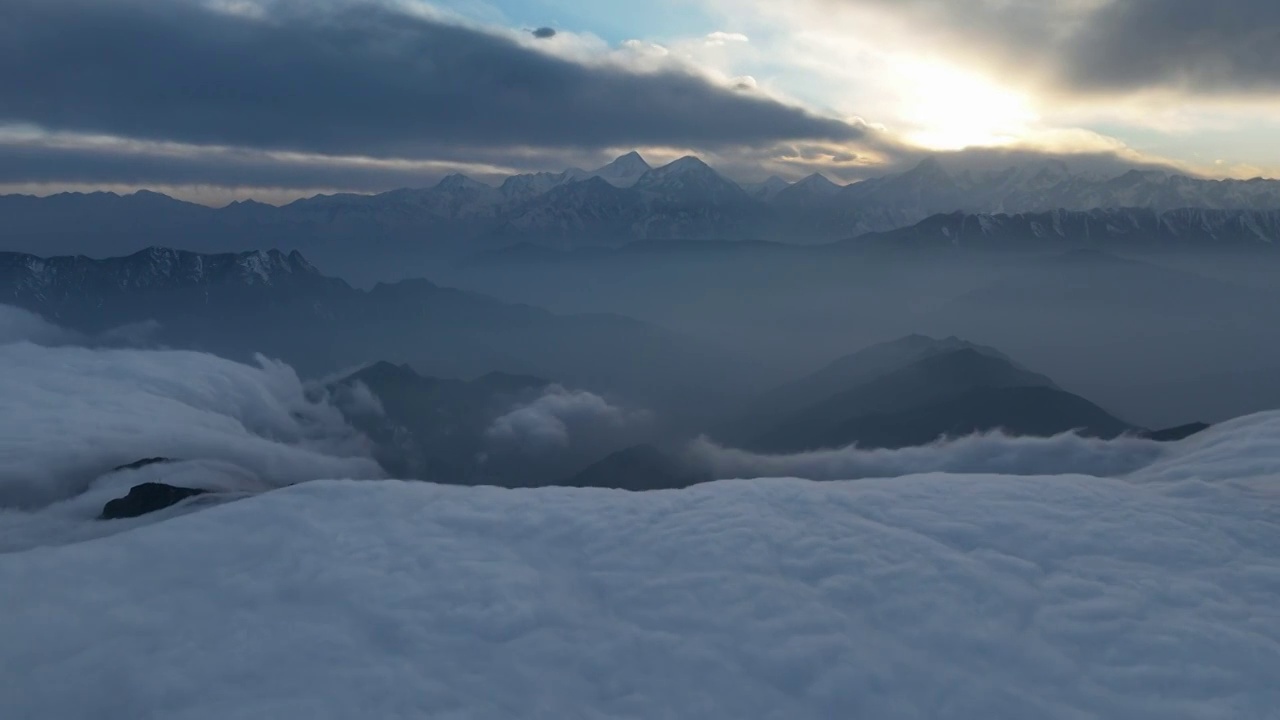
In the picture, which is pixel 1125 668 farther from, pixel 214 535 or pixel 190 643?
pixel 214 535

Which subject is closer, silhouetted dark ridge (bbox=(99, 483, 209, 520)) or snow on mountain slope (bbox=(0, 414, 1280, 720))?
snow on mountain slope (bbox=(0, 414, 1280, 720))

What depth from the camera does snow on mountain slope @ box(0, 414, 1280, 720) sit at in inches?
588

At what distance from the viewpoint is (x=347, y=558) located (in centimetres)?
2106

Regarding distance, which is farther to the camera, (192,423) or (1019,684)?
(192,423)

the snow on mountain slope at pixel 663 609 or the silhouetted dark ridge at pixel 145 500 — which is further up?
the snow on mountain slope at pixel 663 609

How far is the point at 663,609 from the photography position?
1852cm

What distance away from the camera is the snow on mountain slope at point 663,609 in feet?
49.0

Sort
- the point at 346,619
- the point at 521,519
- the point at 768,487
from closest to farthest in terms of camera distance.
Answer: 1. the point at 346,619
2. the point at 521,519
3. the point at 768,487

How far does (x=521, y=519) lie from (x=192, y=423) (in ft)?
632

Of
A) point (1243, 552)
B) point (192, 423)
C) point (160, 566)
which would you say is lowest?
point (192, 423)

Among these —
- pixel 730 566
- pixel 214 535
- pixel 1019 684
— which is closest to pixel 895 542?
pixel 730 566

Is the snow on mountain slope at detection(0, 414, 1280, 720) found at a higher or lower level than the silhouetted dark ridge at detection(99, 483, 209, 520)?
higher

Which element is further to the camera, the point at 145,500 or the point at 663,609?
the point at 145,500

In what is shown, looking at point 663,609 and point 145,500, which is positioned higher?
point 663,609
